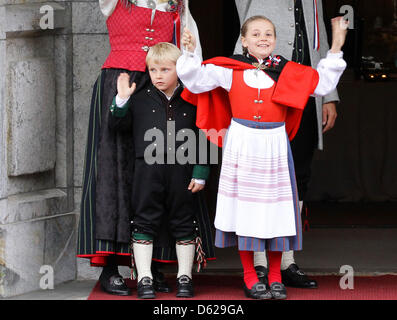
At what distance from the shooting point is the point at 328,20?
8719 millimetres

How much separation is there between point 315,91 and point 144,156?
2.91ft

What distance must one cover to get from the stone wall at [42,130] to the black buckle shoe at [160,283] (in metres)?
0.51

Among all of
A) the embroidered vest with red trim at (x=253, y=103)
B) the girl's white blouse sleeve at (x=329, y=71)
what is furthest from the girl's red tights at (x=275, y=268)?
the girl's white blouse sleeve at (x=329, y=71)

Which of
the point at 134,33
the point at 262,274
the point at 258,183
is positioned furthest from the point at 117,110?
the point at 262,274

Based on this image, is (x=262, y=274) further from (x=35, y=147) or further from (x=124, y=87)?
(x=35, y=147)

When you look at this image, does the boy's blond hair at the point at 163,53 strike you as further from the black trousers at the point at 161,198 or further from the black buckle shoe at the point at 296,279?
the black buckle shoe at the point at 296,279

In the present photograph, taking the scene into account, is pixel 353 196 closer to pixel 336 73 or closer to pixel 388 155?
pixel 388 155

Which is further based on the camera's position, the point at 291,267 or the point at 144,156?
the point at 291,267

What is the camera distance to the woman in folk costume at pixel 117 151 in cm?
496

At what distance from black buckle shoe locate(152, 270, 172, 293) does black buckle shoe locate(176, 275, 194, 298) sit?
0.15 metres

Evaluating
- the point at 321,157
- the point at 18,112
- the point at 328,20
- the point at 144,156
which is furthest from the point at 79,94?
the point at 328,20

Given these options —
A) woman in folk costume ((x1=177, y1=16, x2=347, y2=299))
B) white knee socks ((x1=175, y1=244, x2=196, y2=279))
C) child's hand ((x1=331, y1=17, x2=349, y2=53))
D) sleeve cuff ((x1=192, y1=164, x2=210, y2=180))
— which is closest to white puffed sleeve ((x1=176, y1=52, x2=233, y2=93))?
woman in folk costume ((x1=177, y1=16, x2=347, y2=299))

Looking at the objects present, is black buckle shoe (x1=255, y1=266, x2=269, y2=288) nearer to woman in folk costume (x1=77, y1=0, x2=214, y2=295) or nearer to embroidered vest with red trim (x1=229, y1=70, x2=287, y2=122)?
woman in folk costume (x1=77, y1=0, x2=214, y2=295)

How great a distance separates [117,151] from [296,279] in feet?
3.72
